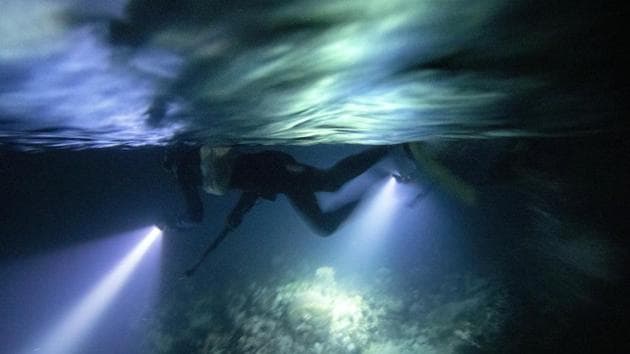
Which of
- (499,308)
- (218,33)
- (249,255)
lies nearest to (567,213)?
(499,308)

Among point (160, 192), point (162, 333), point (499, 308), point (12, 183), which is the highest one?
point (12, 183)

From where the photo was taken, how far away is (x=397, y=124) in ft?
16.7

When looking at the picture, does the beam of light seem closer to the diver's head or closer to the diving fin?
the diving fin

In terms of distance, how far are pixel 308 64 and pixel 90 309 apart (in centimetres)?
2282

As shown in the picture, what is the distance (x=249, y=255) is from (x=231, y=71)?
20.1 meters

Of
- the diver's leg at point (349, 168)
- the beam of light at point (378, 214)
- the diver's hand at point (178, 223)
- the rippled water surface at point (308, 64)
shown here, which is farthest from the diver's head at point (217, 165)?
the beam of light at point (378, 214)

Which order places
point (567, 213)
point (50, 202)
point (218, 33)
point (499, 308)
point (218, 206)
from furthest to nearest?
point (218, 206), point (50, 202), point (499, 308), point (567, 213), point (218, 33)

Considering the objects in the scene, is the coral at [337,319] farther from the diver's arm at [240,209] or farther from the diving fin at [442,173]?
the diver's arm at [240,209]

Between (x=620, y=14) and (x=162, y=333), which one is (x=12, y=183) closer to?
(x=162, y=333)

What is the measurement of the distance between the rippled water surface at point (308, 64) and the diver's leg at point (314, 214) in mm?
3956

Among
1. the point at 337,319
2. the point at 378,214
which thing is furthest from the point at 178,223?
the point at 378,214

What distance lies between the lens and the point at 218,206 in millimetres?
25125

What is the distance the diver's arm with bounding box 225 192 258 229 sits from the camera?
334 inches

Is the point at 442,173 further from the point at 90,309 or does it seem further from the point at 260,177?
the point at 90,309
